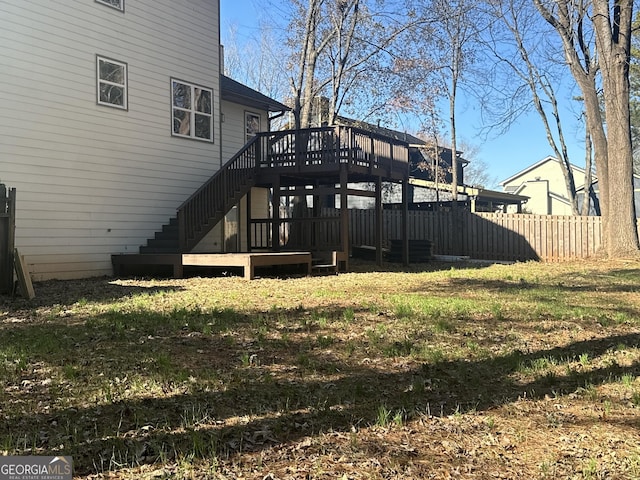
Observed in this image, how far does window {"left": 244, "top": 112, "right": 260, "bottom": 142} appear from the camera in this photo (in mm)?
17000

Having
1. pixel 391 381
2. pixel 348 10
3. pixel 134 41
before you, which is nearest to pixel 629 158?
pixel 348 10

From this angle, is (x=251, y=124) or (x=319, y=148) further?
(x=251, y=124)

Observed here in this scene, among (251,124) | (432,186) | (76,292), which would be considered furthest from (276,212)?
(432,186)

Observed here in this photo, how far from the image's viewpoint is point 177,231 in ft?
41.9

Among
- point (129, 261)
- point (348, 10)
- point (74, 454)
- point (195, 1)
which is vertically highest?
point (348, 10)

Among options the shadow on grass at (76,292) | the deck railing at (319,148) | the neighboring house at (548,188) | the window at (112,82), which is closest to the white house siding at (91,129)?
the window at (112,82)

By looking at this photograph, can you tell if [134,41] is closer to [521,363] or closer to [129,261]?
[129,261]

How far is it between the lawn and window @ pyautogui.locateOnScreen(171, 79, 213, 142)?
709 cm

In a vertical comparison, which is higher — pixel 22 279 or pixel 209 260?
pixel 209 260

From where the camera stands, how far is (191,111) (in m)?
14.0

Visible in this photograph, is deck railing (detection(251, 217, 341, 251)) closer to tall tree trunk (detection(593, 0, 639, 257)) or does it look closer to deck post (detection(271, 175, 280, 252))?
deck post (detection(271, 175, 280, 252))

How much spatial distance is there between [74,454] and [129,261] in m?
9.41

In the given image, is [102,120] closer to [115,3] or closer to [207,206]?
[115,3]

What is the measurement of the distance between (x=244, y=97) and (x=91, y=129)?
17.9ft
